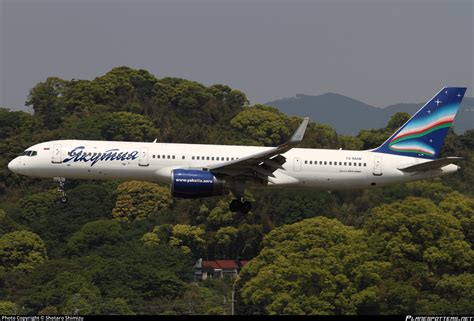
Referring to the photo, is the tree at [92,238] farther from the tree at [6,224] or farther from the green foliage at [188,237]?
the tree at [6,224]

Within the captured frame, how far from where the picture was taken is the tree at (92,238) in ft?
350

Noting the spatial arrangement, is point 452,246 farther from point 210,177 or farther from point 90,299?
point 210,177

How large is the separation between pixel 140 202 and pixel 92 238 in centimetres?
1326

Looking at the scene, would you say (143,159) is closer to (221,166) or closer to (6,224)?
(221,166)

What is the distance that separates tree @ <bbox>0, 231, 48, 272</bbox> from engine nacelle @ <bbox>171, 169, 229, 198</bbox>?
174 feet

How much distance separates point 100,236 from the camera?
353 feet

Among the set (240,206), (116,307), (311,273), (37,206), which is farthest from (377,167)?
(37,206)

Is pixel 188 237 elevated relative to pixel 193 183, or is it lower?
elevated

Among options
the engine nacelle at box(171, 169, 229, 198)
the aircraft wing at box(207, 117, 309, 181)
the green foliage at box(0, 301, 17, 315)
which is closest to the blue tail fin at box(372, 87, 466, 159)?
the aircraft wing at box(207, 117, 309, 181)

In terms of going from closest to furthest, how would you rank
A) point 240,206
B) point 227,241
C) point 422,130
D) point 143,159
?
point 143,159 < point 240,206 < point 422,130 < point 227,241

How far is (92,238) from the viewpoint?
352ft

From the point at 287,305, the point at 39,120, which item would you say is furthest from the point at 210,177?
the point at 39,120

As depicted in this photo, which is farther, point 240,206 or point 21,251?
point 21,251

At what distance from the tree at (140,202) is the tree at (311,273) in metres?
28.4
